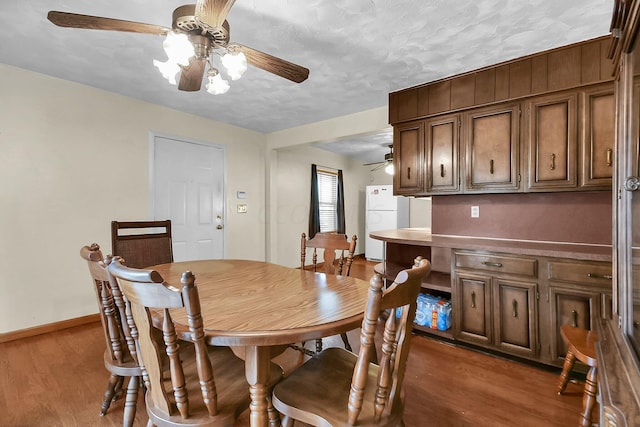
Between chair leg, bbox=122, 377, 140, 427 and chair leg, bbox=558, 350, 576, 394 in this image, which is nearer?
chair leg, bbox=122, 377, 140, 427

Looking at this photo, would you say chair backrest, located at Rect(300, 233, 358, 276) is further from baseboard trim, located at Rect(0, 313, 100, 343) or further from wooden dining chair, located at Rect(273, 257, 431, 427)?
baseboard trim, located at Rect(0, 313, 100, 343)

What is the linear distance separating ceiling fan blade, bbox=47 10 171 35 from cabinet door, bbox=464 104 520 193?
8.07ft

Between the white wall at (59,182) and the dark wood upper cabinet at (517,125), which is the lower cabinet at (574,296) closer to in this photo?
the dark wood upper cabinet at (517,125)

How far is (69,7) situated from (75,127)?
58.5 inches

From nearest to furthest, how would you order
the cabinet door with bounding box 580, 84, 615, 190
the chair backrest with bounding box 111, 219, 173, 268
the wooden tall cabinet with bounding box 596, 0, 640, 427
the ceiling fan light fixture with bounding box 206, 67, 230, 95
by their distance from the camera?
1. the wooden tall cabinet with bounding box 596, 0, 640, 427
2. the ceiling fan light fixture with bounding box 206, 67, 230, 95
3. the cabinet door with bounding box 580, 84, 615, 190
4. the chair backrest with bounding box 111, 219, 173, 268

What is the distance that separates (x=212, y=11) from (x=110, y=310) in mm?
1384

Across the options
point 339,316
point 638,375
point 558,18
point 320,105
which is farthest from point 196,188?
point 638,375

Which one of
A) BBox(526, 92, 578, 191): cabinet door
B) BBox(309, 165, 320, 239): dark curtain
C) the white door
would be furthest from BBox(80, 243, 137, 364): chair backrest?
BBox(309, 165, 320, 239): dark curtain

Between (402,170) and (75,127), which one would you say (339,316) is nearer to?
(402,170)

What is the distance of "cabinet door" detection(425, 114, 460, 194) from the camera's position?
2846mm

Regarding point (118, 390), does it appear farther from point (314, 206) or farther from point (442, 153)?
point (314, 206)

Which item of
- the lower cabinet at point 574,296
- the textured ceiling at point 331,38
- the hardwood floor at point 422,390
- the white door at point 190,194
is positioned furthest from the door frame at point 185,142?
the lower cabinet at point 574,296

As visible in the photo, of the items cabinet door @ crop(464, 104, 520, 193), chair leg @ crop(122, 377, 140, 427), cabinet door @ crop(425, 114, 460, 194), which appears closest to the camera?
chair leg @ crop(122, 377, 140, 427)

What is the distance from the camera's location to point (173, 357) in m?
0.96
